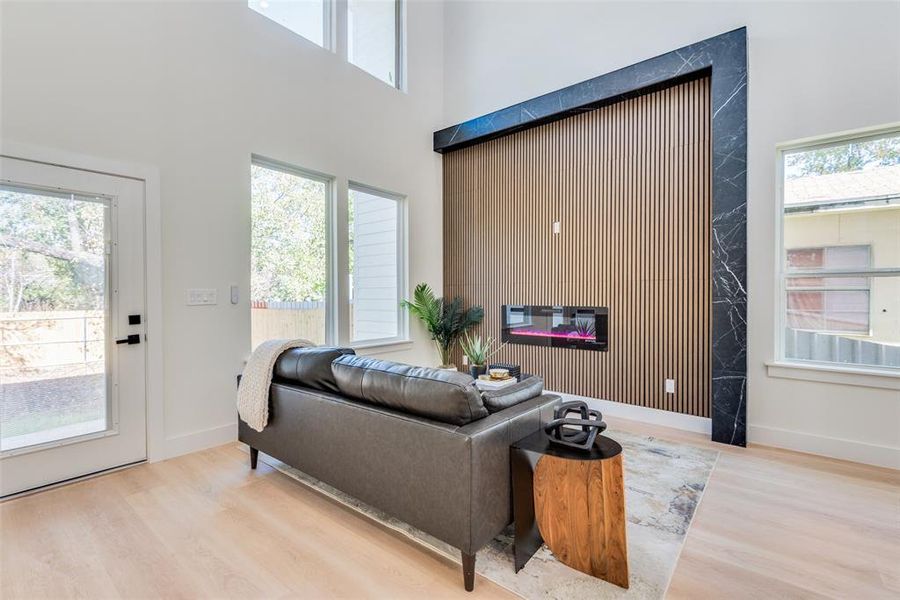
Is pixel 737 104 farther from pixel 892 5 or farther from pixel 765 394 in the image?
pixel 765 394

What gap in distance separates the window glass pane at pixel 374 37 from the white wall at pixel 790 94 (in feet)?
7.31

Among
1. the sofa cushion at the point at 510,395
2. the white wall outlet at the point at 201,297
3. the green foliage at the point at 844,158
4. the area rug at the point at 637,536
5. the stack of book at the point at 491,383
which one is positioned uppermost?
the green foliage at the point at 844,158

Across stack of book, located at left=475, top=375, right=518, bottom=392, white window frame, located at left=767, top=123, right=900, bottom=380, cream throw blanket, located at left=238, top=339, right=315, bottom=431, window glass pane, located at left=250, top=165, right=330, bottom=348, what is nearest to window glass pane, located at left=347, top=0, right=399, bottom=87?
window glass pane, located at left=250, top=165, right=330, bottom=348

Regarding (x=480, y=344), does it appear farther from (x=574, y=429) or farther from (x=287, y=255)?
(x=574, y=429)

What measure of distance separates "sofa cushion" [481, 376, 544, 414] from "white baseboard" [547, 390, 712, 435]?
6.21 ft

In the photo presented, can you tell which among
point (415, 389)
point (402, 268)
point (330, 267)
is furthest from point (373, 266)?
point (415, 389)

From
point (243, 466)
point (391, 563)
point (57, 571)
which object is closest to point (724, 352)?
point (391, 563)

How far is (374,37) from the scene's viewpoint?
4.72 metres

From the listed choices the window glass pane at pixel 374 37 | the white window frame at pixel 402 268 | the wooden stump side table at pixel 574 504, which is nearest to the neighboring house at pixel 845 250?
the wooden stump side table at pixel 574 504

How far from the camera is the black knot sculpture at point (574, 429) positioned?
166 centimetres

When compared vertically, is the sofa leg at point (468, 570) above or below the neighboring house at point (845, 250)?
below

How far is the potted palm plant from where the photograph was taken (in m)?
5.01

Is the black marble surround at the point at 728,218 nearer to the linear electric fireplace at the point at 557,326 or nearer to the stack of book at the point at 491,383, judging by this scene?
the linear electric fireplace at the point at 557,326

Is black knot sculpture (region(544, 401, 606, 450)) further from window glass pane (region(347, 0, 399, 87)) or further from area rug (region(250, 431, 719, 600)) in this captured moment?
window glass pane (region(347, 0, 399, 87))
